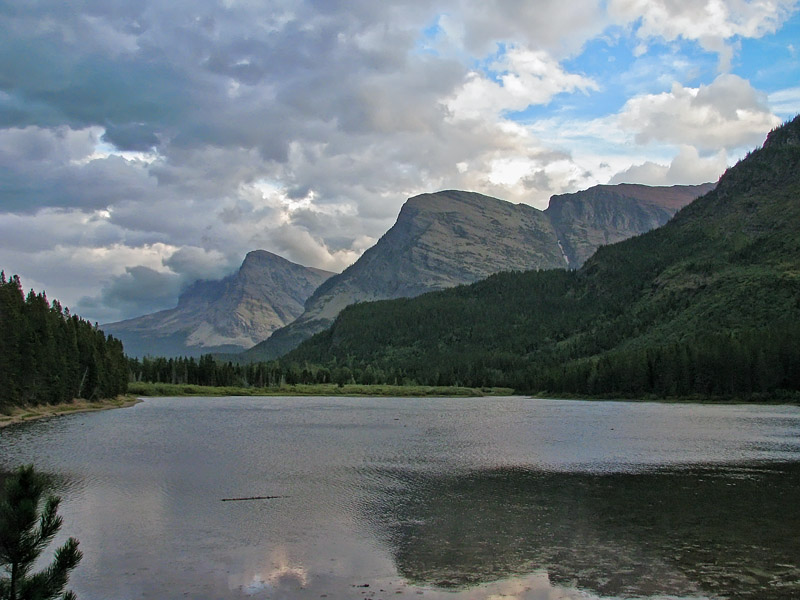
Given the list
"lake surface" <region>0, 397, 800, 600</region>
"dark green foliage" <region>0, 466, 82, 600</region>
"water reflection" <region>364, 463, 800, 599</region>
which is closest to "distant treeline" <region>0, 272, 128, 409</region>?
"lake surface" <region>0, 397, 800, 600</region>

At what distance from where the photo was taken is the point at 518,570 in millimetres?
27000

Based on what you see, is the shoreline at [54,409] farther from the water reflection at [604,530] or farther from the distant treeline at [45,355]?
the water reflection at [604,530]

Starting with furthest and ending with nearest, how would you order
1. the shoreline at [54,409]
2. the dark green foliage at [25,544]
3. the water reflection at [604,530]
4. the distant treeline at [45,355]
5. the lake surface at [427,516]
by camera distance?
the distant treeline at [45,355] → the shoreline at [54,409] → the water reflection at [604,530] → the lake surface at [427,516] → the dark green foliage at [25,544]

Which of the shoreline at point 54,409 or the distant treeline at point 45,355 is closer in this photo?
the shoreline at point 54,409

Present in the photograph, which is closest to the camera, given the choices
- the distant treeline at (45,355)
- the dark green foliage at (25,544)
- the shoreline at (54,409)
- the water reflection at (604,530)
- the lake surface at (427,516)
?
the dark green foliage at (25,544)

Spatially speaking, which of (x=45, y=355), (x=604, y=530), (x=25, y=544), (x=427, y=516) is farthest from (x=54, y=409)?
(x=25, y=544)

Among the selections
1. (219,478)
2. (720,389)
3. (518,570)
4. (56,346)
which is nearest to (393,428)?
(219,478)

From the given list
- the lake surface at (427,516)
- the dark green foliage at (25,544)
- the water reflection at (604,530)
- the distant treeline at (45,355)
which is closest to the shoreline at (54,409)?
the distant treeline at (45,355)

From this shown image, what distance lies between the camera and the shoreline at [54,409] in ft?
323

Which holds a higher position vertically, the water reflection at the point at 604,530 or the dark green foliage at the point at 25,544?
the dark green foliage at the point at 25,544

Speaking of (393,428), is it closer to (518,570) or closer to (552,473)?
(552,473)

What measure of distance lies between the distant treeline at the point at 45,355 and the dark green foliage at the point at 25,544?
91660mm

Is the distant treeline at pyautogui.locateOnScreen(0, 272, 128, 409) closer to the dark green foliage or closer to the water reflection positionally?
the water reflection

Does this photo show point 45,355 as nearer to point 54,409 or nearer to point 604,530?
point 54,409
